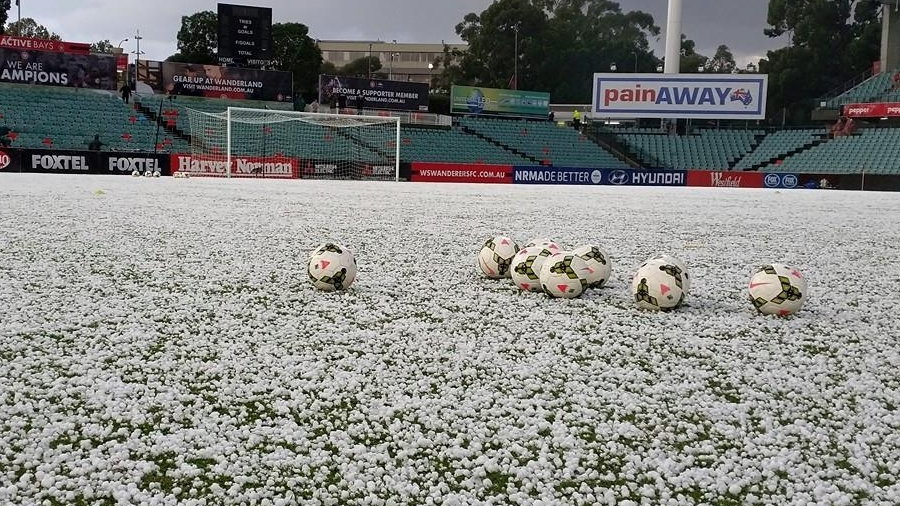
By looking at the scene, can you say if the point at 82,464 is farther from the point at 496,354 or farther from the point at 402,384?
the point at 496,354

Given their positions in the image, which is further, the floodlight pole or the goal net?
the floodlight pole

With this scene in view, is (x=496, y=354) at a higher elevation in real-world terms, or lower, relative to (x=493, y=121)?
lower

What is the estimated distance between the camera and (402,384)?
268 centimetres

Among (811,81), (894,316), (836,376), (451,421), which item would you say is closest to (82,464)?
(451,421)

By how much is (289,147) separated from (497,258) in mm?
27035

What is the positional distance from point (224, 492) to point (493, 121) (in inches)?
1614

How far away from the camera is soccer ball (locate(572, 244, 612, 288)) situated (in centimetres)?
448

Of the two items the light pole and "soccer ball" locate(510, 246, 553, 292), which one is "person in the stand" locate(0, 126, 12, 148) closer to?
"soccer ball" locate(510, 246, 553, 292)

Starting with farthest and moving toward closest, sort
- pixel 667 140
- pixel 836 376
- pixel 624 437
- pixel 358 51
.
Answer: pixel 358 51, pixel 667 140, pixel 836 376, pixel 624 437

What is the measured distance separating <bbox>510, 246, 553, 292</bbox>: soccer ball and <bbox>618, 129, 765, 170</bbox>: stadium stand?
120ft

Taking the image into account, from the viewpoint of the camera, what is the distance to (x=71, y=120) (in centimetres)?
3097

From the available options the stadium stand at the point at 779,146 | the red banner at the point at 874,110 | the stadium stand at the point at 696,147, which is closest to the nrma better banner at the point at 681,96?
the stadium stand at the point at 696,147

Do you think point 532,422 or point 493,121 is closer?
A: point 532,422

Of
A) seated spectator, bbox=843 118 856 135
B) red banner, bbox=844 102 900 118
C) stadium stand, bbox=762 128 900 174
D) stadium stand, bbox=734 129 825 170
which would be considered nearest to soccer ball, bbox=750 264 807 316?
stadium stand, bbox=762 128 900 174
